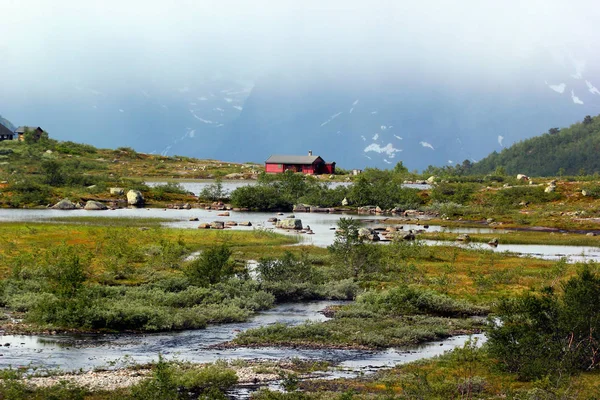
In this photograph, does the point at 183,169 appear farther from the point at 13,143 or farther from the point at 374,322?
the point at 374,322

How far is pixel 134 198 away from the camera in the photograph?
331 feet

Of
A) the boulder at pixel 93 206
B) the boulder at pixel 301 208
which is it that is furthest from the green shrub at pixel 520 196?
the boulder at pixel 93 206

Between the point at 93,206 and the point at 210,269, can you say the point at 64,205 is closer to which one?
the point at 93,206

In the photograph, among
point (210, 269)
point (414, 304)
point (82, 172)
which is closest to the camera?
point (414, 304)

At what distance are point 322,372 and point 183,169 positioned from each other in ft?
501

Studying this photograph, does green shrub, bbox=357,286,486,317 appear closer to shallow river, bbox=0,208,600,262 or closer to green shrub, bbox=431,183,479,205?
shallow river, bbox=0,208,600,262

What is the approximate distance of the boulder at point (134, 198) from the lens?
10062cm

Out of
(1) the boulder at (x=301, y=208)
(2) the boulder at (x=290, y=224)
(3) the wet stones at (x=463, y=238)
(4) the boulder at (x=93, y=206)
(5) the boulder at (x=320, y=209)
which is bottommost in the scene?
(3) the wet stones at (x=463, y=238)

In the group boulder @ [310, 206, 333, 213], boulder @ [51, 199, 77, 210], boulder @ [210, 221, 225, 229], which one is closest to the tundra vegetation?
boulder @ [210, 221, 225, 229]

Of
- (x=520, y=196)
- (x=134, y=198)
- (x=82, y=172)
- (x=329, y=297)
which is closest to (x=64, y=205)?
(x=134, y=198)

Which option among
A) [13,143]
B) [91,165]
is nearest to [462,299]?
[91,165]

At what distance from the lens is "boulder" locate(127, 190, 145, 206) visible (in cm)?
10062

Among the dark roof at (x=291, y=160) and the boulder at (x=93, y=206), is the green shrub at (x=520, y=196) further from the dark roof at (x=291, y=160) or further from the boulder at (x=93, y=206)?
the dark roof at (x=291, y=160)

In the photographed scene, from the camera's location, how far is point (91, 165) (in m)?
144
